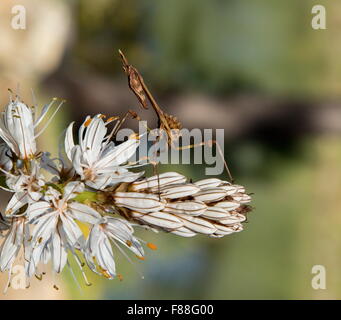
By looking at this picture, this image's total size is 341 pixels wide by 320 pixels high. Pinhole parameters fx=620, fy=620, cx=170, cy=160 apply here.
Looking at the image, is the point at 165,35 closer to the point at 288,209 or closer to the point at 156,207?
the point at 288,209

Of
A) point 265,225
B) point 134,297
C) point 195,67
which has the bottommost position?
point 134,297

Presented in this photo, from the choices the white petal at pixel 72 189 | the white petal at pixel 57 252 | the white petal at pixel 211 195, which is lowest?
the white petal at pixel 57 252

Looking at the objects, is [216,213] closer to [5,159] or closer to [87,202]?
[87,202]

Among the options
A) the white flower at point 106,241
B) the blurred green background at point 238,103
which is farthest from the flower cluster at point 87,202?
the blurred green background at point 238,103

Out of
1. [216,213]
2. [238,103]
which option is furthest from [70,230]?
[238,103]

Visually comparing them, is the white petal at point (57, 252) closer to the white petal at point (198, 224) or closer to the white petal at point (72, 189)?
the white petal at point (72, 189)

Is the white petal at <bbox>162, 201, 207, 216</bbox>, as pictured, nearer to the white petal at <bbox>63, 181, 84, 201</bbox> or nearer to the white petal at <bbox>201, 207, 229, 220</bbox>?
the white petal at <bbox>201, 207, 229, 220</bbox>

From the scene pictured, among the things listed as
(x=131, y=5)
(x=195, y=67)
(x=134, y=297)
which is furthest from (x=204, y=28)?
(x=134, y=297)
